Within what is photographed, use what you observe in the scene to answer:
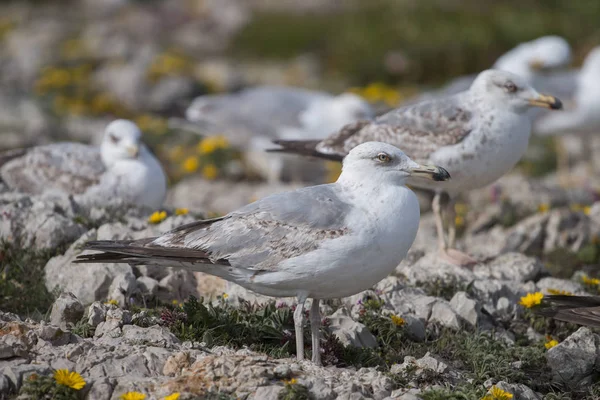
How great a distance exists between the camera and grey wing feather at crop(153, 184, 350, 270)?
5.84 meters

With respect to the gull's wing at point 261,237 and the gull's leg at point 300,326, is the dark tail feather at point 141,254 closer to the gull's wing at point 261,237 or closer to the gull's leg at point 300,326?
the gull's wing at point 261,237

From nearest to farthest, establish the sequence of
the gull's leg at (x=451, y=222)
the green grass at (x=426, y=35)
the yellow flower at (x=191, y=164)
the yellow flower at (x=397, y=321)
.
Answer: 1. the yellow flower at (x=397, y=321)
2. the gull's leg at (x=451, y=222)
3. the yellow flower at (x=191, y=164)
4. the green grass at (x=426, y=35)

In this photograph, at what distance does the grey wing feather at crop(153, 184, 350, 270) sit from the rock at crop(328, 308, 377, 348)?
0.76 m

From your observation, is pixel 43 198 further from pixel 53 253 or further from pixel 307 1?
pixel 307 1

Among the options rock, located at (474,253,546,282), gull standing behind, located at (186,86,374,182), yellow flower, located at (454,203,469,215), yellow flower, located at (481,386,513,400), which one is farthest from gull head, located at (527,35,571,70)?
yellow flower, located at (481,386,513,400)

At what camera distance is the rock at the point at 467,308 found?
6824mm

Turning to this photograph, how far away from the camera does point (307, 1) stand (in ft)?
83.3

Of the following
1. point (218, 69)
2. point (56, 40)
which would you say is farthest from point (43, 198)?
point (56, 40)

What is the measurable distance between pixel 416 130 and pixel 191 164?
4174 mm

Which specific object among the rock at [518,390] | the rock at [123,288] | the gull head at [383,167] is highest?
the gull head at [383,167]

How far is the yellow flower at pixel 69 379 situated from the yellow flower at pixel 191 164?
22.2 feet

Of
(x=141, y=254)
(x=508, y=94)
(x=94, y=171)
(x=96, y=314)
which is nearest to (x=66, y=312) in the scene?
(x=96, y=314)

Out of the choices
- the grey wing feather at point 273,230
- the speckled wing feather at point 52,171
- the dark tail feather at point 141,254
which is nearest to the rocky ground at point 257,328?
the dark tail feather at point 141,254

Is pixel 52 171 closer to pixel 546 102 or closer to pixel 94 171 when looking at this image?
pixel 94 171
